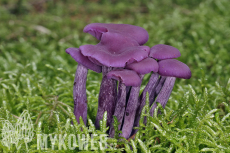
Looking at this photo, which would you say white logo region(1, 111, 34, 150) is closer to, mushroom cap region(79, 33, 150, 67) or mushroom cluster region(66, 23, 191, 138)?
A: mushroom cluster region(66, 23, 191, 138)

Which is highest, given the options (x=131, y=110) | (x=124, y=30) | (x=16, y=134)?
(x=124, y=30)

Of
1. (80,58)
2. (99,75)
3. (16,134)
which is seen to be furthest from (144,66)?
(99,75)

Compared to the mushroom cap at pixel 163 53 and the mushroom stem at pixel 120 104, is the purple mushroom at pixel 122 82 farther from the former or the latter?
the mushroom cap at pixel 163 53

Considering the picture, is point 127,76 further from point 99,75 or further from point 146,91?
point 99,75

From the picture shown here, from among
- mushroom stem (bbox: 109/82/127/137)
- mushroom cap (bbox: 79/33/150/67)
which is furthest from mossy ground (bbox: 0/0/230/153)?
mushroom cap (bbox: 79/33/150/67)

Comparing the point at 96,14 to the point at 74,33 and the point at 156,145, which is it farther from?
the point at 156,145

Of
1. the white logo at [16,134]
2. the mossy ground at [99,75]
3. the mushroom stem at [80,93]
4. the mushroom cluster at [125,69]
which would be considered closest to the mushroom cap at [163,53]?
the mushroom cluster at [125,69]
